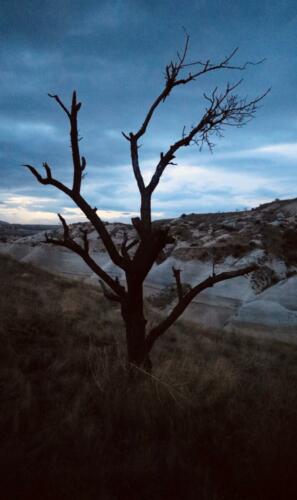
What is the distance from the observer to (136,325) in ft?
16.2

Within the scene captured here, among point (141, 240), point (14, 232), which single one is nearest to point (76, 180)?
point (141, 240)

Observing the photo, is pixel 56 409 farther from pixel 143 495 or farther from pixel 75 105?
pixel 75 105

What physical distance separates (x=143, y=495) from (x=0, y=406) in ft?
6.48

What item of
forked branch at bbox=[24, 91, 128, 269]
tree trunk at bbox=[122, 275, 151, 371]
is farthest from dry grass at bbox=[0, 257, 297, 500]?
forked branch at bbox=[24, 91, 128, 269]

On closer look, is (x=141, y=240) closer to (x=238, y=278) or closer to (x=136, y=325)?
(x=136, y=325)

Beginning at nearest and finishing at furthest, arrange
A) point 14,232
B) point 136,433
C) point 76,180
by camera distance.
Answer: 1. point 136,433
2. point 76,180
3. point 14,232

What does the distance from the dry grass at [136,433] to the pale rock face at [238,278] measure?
12.0m

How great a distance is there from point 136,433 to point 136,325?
1.61m

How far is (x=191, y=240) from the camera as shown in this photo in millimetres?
27031

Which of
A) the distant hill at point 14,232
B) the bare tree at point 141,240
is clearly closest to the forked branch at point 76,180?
the bare tree at point 141,240

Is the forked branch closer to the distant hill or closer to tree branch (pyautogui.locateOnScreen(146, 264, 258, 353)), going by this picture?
tree branch (pyautogui.locateOnScreen(146, 264, 258, 353))

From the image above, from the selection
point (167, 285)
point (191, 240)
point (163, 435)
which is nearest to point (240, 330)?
point (167, 285)

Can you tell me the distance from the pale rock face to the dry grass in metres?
12.0

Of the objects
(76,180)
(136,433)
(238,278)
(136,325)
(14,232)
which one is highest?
(76,180)
